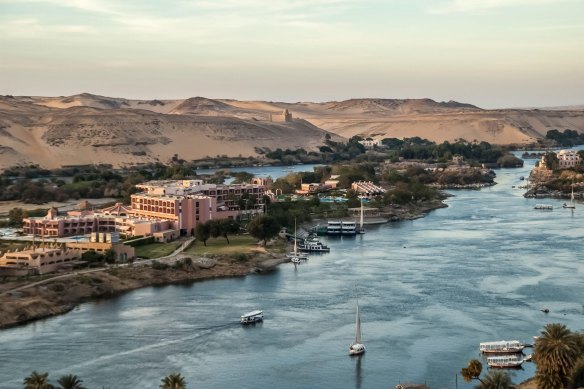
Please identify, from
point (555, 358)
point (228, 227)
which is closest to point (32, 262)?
point (228, 227)

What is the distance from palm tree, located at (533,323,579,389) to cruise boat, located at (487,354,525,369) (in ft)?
6.21

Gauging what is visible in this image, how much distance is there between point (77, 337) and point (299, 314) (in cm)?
308

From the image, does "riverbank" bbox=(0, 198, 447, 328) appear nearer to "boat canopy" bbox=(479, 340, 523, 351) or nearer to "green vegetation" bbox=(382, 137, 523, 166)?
"boat canopy" bbox=(479, 340, 523, 351)

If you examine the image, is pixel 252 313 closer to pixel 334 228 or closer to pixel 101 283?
pixel 101 283

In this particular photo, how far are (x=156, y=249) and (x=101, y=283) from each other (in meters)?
2.95

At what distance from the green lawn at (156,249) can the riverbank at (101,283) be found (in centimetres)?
57

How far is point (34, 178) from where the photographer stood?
37562 millimetres

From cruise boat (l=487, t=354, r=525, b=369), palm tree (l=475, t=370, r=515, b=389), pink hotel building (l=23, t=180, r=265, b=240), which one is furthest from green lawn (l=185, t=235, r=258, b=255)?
palm tree (l=475, t=370, r=515, b=389)

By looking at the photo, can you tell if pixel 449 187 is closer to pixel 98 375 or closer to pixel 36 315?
pixel 36 315

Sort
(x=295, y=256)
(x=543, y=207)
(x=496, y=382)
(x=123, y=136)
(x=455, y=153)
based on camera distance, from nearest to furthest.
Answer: (x=496, y=382), (x=295, y=256), (x=543, y=207), (x=455, y=153), (x=123, y=136)

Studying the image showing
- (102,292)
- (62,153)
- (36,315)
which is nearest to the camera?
(36,315)

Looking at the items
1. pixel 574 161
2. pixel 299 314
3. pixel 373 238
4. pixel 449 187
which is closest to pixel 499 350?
pixel 299 314

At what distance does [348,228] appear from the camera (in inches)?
901

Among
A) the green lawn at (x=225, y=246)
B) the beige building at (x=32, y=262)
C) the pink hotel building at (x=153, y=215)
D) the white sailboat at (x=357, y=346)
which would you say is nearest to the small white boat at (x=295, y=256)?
the green lawn at (x=225, y=246)
